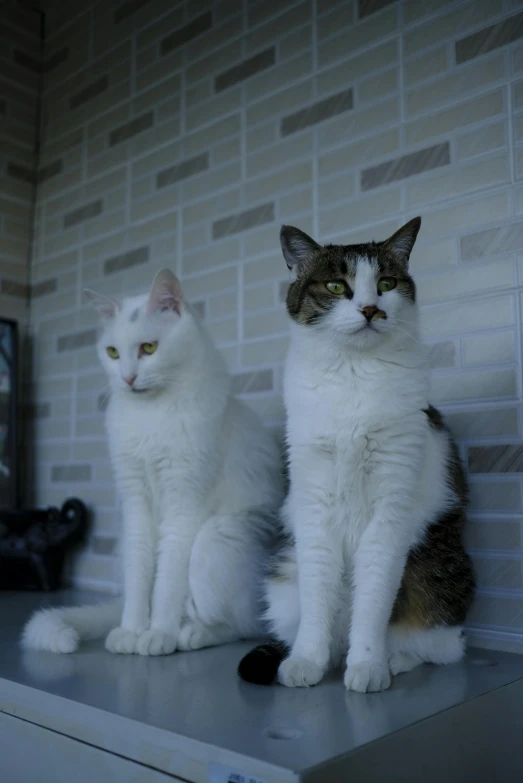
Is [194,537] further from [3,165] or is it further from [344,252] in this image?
[3,165]

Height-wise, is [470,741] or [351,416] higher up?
[351,416]

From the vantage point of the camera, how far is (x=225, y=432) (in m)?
1.52

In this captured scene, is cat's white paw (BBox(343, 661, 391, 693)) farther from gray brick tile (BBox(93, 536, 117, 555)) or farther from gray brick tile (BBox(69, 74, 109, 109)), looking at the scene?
gray brick tile (BBox(69, 74, 109, 109))

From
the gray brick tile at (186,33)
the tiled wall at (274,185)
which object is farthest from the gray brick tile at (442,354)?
the gray brick tile at (186,33)

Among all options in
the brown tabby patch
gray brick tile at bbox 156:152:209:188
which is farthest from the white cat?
gray brick tile at bbox 156:152:209:188

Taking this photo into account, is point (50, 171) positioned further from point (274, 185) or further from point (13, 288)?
point (274, 185)

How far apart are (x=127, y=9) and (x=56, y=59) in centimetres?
44

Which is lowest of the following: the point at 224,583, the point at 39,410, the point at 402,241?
the point at 224,583

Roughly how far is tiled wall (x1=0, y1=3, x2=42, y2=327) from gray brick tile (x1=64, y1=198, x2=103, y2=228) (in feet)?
0.75

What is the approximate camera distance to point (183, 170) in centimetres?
222


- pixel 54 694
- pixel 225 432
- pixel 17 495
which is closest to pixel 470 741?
pixel 54 694

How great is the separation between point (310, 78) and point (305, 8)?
0.22 m

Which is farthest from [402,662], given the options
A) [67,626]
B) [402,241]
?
[402,241]

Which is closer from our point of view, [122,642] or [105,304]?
[122,642]
